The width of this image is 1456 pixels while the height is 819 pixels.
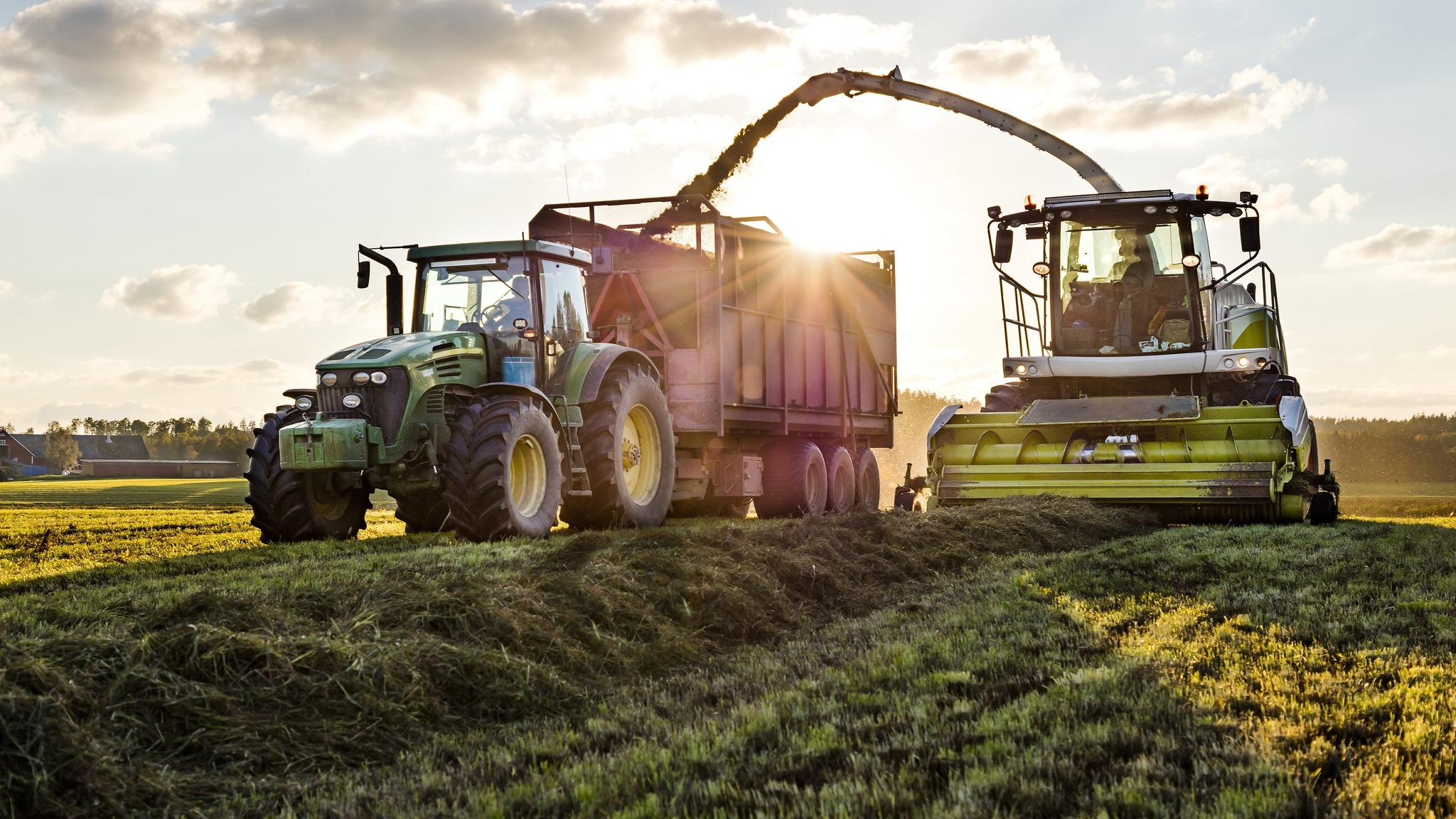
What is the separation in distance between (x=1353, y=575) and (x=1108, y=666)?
380cm

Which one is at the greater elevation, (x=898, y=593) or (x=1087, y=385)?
(x=1087, y=385)

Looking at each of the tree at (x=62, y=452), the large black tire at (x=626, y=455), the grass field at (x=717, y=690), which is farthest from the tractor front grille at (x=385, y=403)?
the tree at (x=62, y=452)

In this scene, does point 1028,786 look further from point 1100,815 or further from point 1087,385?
point 1087,385

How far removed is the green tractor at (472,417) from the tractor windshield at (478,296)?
0.04 feet

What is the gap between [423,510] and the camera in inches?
452

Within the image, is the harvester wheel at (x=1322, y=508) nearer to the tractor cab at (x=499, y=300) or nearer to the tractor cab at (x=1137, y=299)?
the tractor cab at (x=1137, y=299)

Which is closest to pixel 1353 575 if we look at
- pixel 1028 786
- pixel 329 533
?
pixel 1028 786

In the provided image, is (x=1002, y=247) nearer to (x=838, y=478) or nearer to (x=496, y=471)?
(x=838, y=478)

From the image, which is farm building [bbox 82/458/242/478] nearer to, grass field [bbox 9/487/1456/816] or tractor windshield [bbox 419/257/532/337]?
tractor windshield [bbox 419/257/532/337]

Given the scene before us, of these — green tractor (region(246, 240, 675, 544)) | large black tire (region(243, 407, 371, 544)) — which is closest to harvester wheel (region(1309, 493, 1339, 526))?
green tractor (region(246, 240, 675, 544))

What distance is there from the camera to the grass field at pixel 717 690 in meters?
3.45

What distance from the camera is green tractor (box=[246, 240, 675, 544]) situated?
9.66m

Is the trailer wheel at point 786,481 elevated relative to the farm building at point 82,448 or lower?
lower

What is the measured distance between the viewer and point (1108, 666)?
15.9 ft
